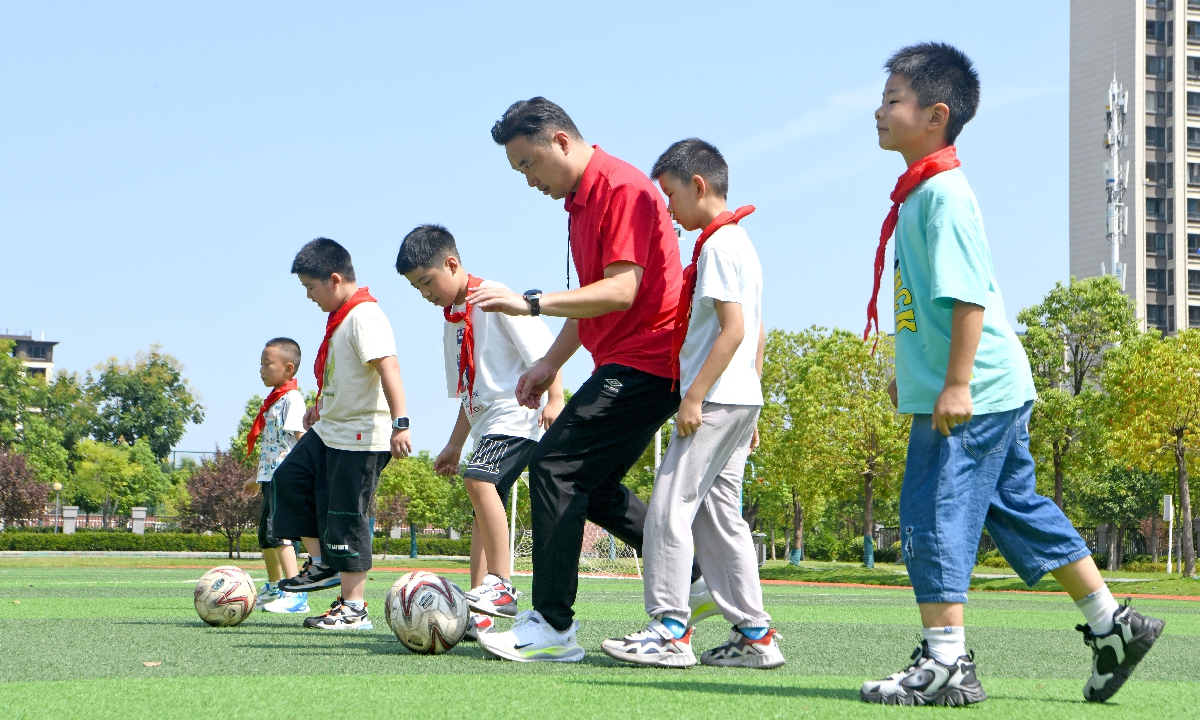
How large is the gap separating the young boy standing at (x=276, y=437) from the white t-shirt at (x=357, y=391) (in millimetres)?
1393

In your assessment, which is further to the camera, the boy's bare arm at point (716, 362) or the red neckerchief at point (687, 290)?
the red neckerchief at point (687, 290)

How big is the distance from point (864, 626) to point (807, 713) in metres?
4.66

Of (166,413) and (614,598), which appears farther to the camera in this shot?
(166,413)

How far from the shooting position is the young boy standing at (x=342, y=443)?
624 cm

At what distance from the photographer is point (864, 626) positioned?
7676 millimetres

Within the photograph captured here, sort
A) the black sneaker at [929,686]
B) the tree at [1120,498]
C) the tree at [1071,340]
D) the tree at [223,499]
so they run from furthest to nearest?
the tree at [1120,498] < the tree at [223,499] < the tree at [1071,340] < the black sneaker at [929,686]

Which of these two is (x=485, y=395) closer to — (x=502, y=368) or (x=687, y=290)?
(x=502, y=368)

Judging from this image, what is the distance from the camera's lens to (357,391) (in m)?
6.43

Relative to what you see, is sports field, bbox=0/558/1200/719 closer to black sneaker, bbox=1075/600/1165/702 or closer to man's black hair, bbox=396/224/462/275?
black sneaker, bbox=1075/600/1165/702

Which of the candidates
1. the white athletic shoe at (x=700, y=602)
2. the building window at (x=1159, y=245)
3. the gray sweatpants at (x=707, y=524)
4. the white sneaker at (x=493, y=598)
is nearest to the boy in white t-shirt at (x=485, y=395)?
the white sneaker at (x=493, y=598)

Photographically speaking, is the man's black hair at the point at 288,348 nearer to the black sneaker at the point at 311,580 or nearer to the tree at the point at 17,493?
the black sneaker at the point at 311,580

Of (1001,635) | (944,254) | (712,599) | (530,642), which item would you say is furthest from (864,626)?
(944,254)

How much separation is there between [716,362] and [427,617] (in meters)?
1.70

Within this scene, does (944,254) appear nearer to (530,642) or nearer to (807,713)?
(807,713)
